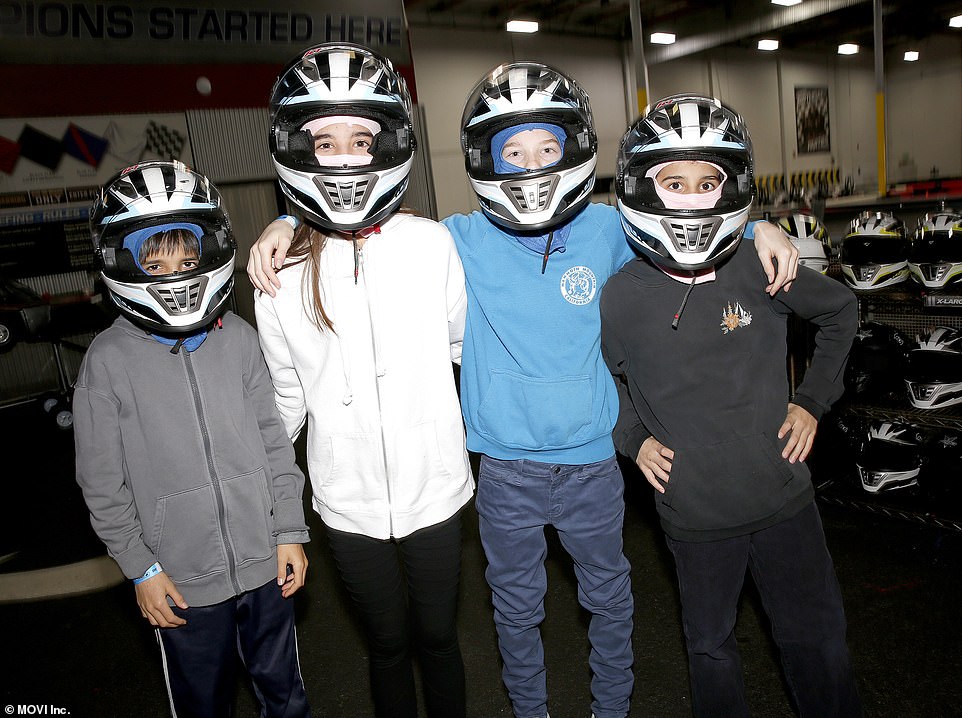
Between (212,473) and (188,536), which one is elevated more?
(212,473)

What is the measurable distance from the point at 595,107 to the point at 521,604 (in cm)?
1147

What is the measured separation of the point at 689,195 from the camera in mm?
1645

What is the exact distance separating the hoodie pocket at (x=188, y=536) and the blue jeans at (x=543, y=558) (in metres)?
0.65

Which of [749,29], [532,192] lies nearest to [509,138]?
[532,192]

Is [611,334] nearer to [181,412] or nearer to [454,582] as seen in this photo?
[454,582]

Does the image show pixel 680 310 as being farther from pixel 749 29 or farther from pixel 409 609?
pixel 749 29

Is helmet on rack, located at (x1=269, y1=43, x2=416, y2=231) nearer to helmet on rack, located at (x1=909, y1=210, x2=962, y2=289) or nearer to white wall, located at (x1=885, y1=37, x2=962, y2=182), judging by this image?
helmet on rack, located at (x1=909, y1=210, x2=962, y2=289)

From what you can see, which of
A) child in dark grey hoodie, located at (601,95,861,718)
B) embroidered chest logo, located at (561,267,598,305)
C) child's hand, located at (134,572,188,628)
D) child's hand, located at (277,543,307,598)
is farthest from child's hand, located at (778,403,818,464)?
child's hand, located at (134,572,188,628)

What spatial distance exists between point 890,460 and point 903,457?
0.20 feet

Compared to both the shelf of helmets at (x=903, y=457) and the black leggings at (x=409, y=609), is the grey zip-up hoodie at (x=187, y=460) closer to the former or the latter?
the black leggings at (x=409, y=609)

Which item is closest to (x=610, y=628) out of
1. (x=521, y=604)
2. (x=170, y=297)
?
(x=521, y=604)

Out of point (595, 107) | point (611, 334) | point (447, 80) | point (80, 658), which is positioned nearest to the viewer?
point (611, 334)

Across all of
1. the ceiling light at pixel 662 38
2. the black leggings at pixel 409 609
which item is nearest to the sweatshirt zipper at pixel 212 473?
the black leggings at pixel 409 609

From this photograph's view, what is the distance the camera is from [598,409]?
1.75 m
